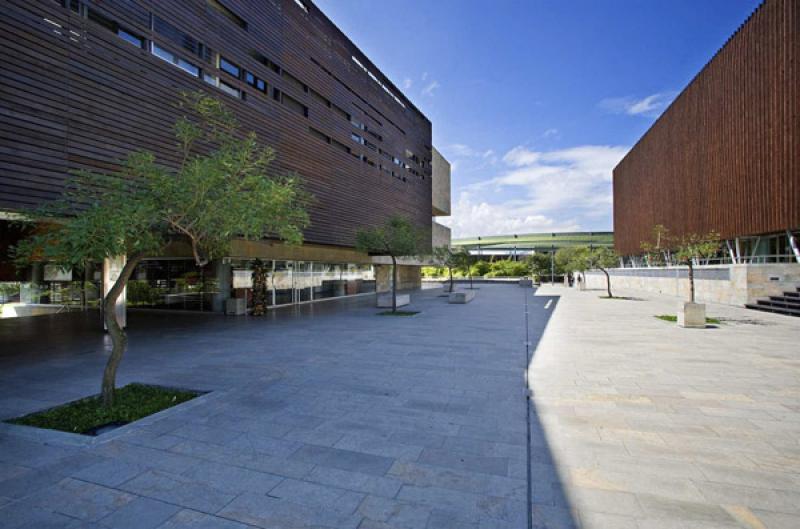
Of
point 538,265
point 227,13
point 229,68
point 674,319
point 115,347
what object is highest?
point 227,13

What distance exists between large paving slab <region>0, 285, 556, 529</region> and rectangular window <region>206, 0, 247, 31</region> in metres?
13.3

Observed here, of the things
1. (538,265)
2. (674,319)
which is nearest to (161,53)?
(674,319)

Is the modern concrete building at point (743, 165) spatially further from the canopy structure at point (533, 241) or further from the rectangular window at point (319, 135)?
the canopy structure at point (533, 241)

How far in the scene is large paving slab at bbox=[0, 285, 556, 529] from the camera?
329 centimetres

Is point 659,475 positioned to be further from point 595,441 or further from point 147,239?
point 147,239

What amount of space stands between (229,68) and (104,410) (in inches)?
572

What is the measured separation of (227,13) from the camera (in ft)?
52.9

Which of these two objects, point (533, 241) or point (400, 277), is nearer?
point (400, 277)

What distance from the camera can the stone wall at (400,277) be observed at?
3541 centimetres

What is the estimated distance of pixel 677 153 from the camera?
3409cm

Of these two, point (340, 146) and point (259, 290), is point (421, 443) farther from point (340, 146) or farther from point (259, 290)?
point (340, 146)

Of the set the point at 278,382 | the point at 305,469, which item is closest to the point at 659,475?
the point at 305,469

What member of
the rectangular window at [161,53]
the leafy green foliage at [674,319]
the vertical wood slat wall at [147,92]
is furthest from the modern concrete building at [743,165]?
the rectangular window at [161,53]

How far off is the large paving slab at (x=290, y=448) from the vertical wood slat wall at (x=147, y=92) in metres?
5.13
